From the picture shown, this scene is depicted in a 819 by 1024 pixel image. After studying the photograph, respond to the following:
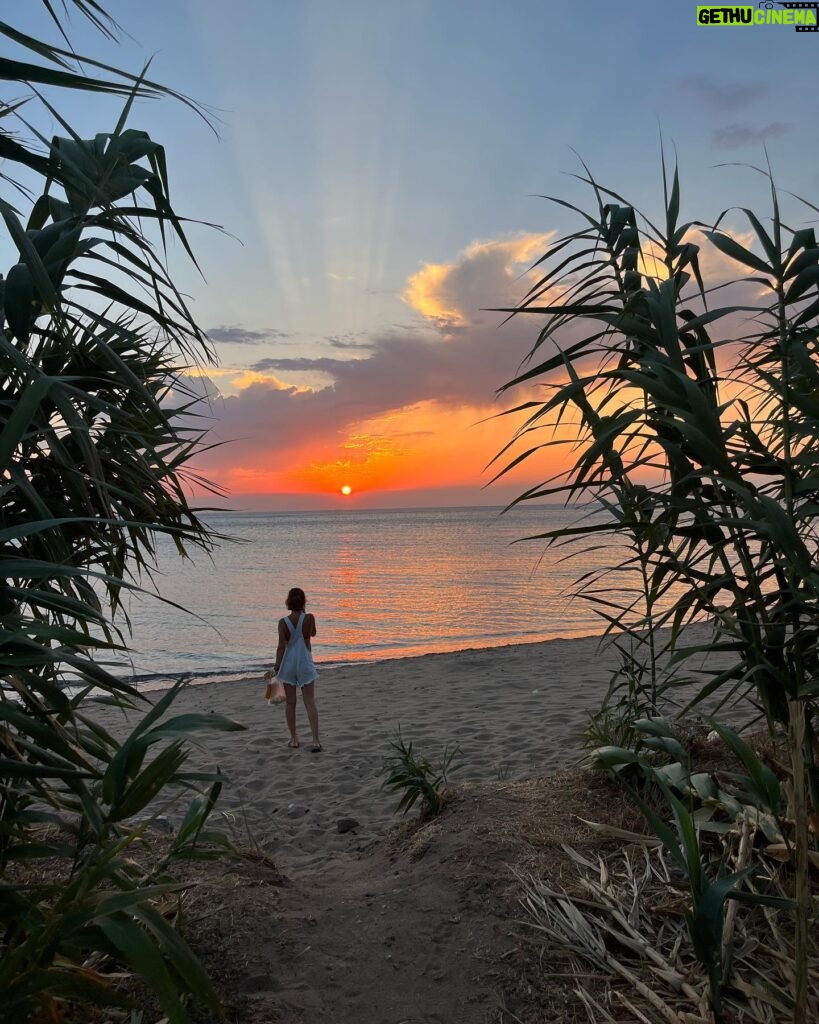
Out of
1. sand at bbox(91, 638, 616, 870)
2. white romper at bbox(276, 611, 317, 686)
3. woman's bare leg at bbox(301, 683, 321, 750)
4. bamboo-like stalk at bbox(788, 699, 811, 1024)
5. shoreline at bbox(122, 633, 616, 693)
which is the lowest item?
shoreline at bbox(122, 633, 616, 693)

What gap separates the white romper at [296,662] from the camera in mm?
7180

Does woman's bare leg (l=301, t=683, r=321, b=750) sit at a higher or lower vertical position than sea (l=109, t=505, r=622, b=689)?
higher

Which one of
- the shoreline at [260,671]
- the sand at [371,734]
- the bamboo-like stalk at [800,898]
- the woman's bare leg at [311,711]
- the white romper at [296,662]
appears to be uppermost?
→ the bamboo-like stalk at [800,898]

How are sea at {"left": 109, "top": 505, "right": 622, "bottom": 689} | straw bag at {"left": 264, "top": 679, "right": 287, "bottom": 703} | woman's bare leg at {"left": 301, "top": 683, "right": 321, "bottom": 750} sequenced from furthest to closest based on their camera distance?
sea at {"left": 109, "top": 505, "right": 622, "bottom": 689}
straw bag at {"left": 264, "top": 679, "right": 287, "bottom": 703}
woman's bare leg at {"left": 301, "top": 683, "right": 321, "bottom": 750}

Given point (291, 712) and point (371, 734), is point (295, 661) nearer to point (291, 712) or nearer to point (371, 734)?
point (291, 712)

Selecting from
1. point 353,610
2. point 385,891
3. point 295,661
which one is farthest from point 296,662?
point 353,610

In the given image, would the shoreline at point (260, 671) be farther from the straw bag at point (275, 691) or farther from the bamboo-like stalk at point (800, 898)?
the bamboo-like stalk at point (800, 898)

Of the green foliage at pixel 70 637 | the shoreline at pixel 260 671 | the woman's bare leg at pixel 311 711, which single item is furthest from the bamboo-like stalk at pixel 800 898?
the shoreline at pixel 260 671

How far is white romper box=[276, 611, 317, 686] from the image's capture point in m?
7.18

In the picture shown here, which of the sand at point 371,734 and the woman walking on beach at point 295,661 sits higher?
the woman walking on beach at point 295,661

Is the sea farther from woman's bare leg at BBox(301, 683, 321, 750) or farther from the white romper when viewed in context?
woman's bare leg at BBox(301, 683, 321, 750)

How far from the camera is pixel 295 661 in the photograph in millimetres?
7227

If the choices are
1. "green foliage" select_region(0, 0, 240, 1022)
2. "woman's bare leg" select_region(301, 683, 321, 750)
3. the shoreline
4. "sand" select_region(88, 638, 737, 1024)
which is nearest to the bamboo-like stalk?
"sand" select_region(88, 638, 737, 1024)

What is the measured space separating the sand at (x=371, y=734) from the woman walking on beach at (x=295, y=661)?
358mm
